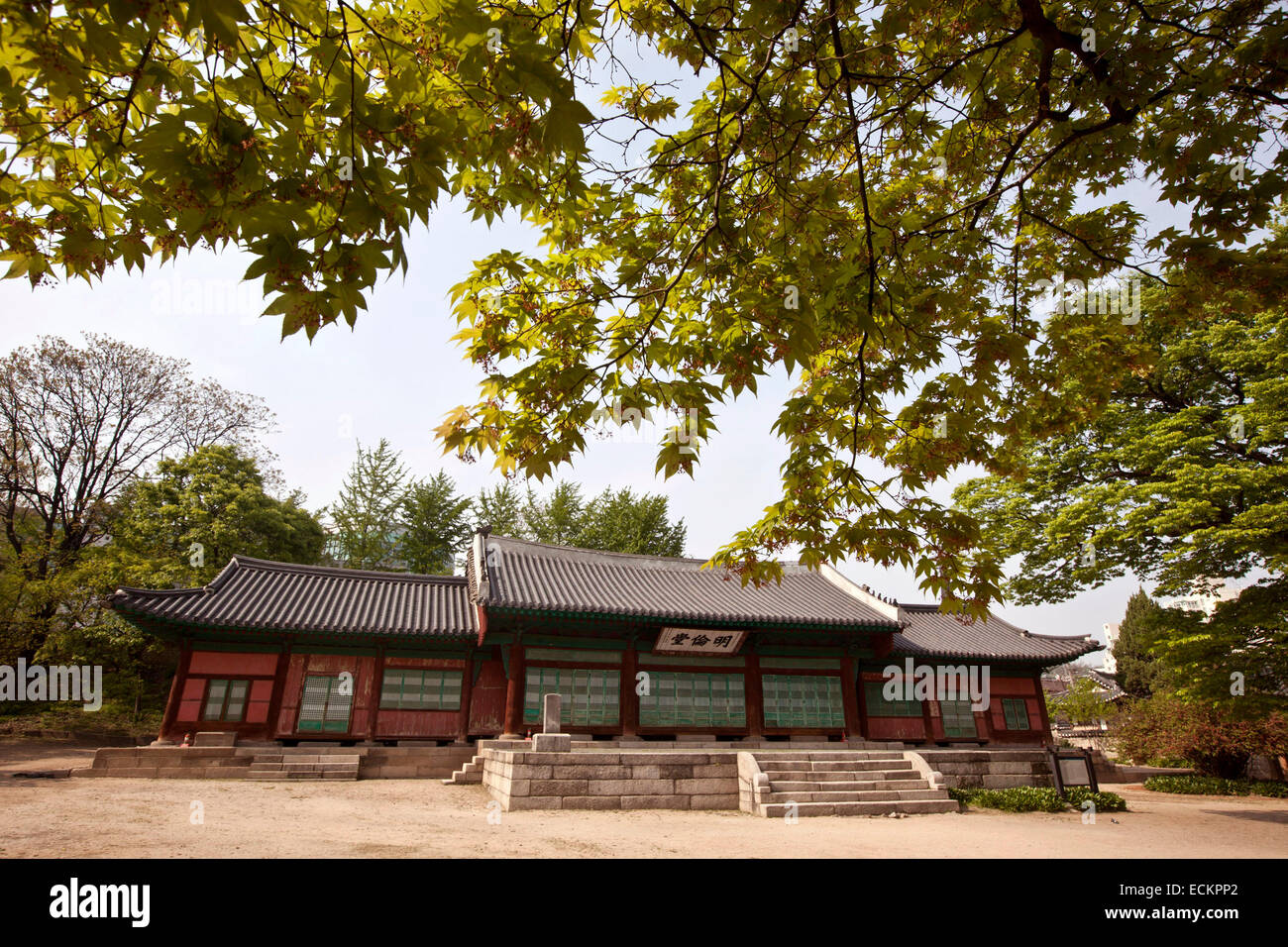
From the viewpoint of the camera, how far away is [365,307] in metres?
2.43

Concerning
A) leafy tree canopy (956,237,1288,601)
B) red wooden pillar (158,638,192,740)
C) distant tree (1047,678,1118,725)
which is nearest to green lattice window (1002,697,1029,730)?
leafy tree canopy (956,237,1288,601)

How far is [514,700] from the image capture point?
1494 centimetres

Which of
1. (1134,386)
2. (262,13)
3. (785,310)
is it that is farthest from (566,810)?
(1134,386)

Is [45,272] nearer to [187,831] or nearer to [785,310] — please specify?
[785,310]

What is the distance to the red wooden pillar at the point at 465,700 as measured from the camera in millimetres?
15741

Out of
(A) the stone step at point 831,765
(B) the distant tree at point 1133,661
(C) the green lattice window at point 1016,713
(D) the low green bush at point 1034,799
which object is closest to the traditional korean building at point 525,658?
(C) the green lattice window at point 1016,713

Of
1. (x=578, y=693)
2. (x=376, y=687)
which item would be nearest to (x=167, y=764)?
(x=376, y=687)

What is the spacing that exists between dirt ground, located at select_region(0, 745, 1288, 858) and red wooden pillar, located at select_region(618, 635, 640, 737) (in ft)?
14.5

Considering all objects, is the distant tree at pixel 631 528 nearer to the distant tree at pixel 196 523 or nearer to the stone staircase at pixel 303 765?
the distant tree at pixel 196 523

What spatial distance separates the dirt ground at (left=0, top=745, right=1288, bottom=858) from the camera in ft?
21.7

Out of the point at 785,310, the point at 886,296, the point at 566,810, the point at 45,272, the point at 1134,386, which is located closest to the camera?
the point at 45,272

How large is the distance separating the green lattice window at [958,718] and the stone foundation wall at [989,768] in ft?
14.9

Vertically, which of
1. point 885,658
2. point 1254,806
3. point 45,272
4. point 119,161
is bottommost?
point 1254,806

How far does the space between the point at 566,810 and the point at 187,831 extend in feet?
17.3
